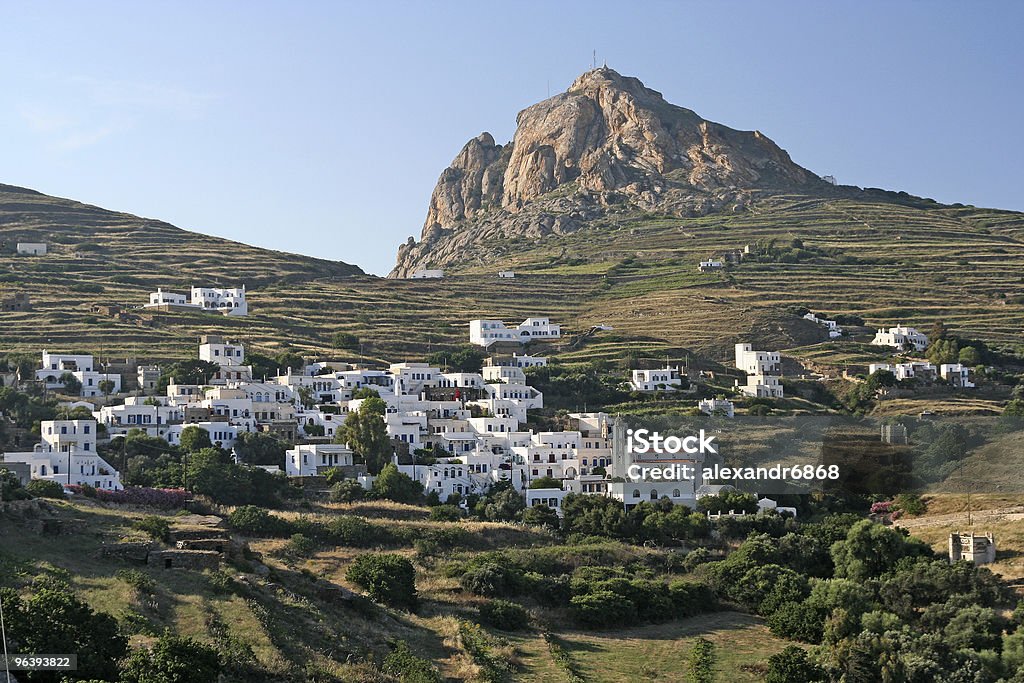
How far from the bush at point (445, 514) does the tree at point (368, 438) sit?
5.79 m

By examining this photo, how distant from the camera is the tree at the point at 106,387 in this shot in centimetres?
5859

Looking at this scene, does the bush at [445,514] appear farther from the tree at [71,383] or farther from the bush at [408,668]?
the tree at [71,383]

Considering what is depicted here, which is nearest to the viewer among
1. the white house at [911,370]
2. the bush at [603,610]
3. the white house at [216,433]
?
the bush at [603,610]

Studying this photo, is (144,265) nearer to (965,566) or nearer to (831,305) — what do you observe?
(831,305)

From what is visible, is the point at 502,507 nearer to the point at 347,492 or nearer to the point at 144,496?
the point at 347,492

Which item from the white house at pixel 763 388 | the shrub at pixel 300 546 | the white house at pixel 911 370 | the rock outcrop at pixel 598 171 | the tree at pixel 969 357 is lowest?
the shrub at pixel 300 546

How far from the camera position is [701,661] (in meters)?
31.5

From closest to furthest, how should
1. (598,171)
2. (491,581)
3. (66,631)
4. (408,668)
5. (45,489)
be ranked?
1. (66,631)
2. (408,668)
3. (491,581)
4. (45,489)
5. (598,171)

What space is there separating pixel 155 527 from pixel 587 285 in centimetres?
6109

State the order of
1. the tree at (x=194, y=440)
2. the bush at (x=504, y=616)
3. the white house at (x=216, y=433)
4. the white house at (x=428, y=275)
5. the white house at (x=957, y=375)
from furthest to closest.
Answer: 1. the white house at (x=428, y=275)
2. the white house at (x=957, y=375)
3. the white house at (x=216, y=433)
4. the tree at (x=194, y=440)
5. the bush at (x=504, y=616)

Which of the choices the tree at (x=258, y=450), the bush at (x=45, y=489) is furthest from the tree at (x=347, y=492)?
the bush at (x=45, y=489)

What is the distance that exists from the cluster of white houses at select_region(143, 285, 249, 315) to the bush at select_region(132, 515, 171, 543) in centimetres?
4506

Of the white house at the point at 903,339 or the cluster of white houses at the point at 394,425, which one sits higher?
the white house at the point at 903,339

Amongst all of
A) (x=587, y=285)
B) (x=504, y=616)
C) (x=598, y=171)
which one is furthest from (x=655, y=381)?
(x=598, y=171)
